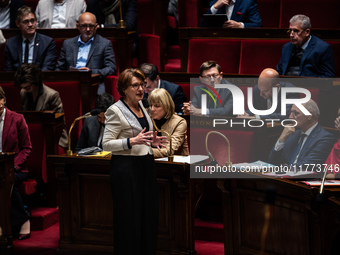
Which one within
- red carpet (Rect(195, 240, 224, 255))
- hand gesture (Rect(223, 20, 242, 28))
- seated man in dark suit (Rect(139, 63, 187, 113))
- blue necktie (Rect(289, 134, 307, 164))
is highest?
hand gesture (Rect(223, 20, 242, 28))

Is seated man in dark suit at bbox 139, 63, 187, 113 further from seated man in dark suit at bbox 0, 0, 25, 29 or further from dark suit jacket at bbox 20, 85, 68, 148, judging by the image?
seated man in dark suit at bbox 0, 0, 25, 29

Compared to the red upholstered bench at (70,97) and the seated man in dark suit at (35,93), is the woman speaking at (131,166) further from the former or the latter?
the red upholstered bench at (70,97)

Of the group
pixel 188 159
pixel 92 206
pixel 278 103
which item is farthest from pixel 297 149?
pixel 92 206

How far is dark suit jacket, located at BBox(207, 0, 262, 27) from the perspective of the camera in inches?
121

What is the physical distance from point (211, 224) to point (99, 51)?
1.19 meters

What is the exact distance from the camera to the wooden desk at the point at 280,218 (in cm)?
162

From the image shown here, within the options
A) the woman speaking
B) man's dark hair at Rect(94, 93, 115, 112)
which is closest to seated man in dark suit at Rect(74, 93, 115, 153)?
man's dark hair at Rect(94, 93, 115, 112)

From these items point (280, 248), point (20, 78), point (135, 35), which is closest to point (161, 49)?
point (135, 35)

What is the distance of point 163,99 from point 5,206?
2.38ft

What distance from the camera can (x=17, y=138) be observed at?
2.42 m

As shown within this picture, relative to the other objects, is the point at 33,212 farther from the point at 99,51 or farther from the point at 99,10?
the point at 99,10

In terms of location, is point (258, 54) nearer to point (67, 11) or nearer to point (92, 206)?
point (67, 11)

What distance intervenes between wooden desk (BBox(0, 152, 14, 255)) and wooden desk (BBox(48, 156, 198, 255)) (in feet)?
0.54

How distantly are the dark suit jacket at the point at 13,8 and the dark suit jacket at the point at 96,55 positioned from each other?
512mm
